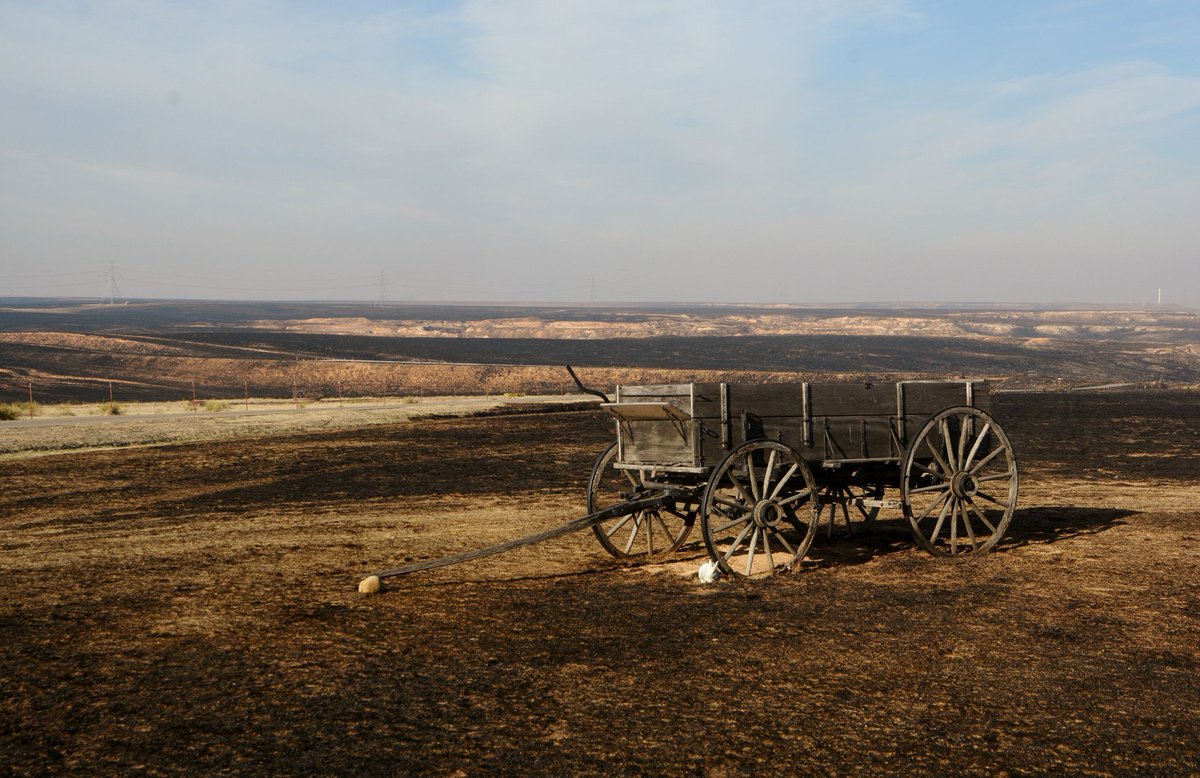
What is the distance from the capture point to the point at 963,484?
996cm

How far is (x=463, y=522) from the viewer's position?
13.2 meters

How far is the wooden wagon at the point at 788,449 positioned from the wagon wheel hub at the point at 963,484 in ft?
0.05

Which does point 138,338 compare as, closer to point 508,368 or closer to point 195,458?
point 508,368

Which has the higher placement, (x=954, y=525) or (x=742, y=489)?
(x=742, y=489)

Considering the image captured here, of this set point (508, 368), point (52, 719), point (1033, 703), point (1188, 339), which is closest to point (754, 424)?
point (1033, 703)

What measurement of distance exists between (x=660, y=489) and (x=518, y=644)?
289cm

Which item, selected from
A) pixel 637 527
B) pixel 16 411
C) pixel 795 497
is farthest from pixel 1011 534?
pixel 16 411

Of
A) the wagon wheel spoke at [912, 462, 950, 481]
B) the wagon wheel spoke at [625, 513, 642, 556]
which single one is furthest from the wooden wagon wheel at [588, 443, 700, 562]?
the wagon wheel spoke at [912, 462, 950, 481]

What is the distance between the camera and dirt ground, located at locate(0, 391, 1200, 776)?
17.6 feet

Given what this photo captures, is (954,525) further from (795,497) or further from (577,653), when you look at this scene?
(577,653)

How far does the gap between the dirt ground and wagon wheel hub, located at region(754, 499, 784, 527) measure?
0.56 m

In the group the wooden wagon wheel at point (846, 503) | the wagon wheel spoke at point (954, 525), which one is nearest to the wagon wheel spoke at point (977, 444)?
the wagon wheel spoke at point (954, 525)

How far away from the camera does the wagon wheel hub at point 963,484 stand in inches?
388

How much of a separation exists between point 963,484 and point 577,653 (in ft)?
15.8
